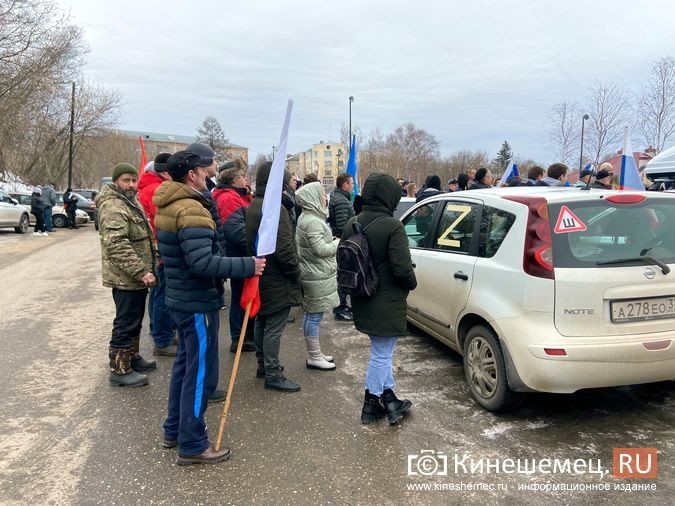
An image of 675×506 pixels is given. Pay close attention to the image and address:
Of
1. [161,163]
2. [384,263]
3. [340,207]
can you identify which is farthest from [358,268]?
[340,207]

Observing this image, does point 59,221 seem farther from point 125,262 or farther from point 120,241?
point 125,262

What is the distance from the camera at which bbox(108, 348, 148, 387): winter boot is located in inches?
167

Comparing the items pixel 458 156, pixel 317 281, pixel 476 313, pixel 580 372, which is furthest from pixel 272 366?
pixel 458 156

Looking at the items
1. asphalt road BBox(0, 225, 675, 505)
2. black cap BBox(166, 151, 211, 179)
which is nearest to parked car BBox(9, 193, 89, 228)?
asphalt road BBox(0, 225, 675, 505)

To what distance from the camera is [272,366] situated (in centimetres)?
417

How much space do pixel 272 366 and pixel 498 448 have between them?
1968 millimetres

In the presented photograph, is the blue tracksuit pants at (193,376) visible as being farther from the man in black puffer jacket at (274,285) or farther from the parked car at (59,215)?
the parked car at (59,215)

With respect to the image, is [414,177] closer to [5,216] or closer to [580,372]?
[5,216]

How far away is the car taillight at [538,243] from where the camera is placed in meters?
3.17

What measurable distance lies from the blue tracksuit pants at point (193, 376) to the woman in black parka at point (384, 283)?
111 centimetres

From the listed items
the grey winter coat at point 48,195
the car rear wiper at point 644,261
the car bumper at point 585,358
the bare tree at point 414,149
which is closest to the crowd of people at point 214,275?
the car bumper at point 585,358

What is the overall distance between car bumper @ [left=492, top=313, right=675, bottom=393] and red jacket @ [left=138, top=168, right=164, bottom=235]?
3.76m

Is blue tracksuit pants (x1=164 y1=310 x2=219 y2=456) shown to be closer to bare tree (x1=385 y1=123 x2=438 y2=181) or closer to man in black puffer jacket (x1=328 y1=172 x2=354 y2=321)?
man in black puffer jacket (x1=328 y1=172 x2=354 y2=321)

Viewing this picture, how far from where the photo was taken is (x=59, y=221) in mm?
22172
